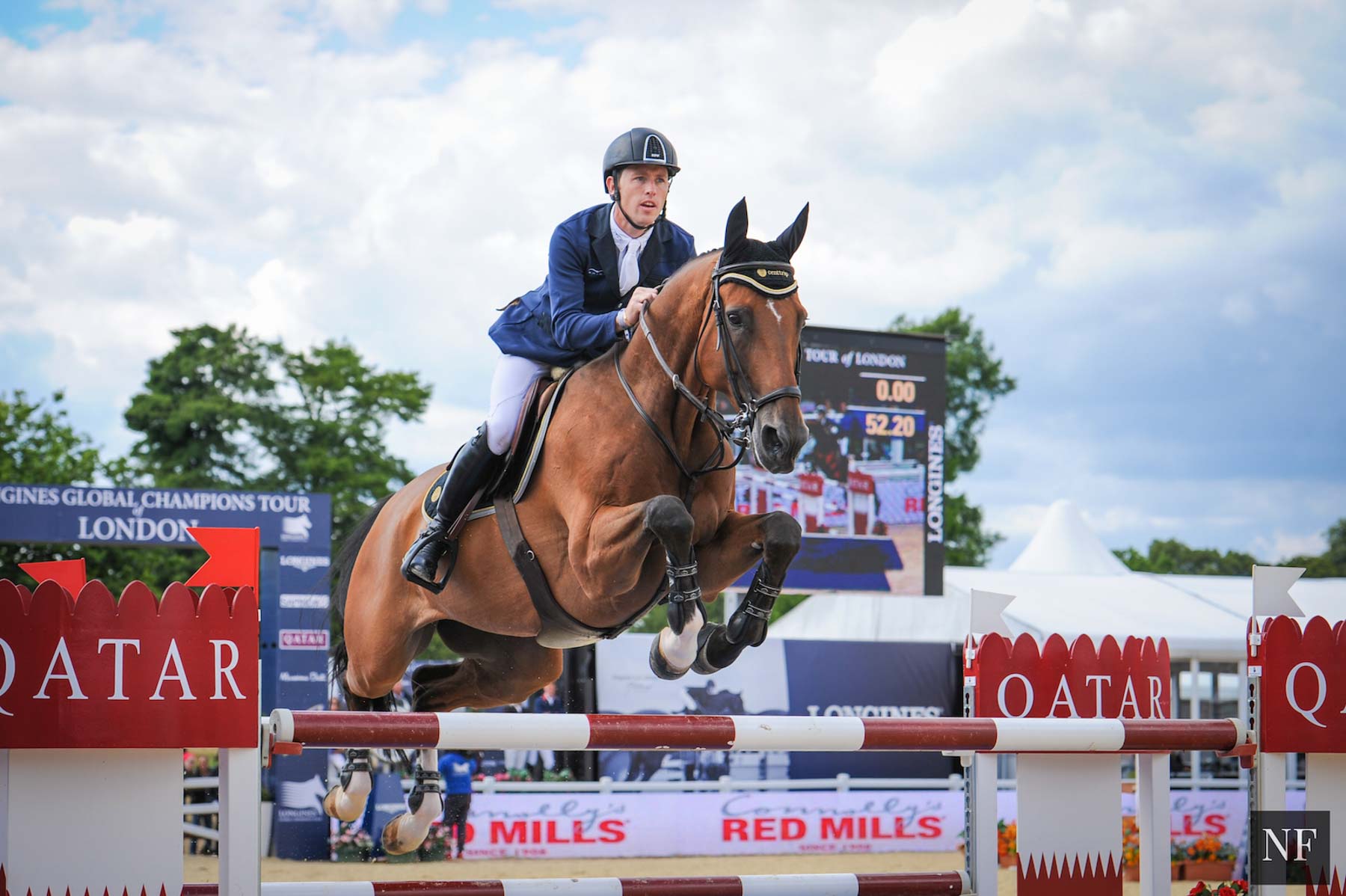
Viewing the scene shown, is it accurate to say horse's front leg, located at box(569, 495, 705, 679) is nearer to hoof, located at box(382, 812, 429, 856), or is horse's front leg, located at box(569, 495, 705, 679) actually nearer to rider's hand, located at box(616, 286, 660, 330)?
rider's hand, located at box(616, 286, 660, 330)

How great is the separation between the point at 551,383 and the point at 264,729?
1.68 m

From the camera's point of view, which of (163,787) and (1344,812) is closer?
(163,787)

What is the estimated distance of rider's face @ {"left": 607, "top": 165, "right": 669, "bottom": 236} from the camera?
3.99m

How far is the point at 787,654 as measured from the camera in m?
14.2

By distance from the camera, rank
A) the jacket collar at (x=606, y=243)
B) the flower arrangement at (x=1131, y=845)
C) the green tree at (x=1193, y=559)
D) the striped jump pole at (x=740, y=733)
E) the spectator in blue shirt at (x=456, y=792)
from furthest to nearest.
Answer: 1. the green tree at (x=1193, y=559)
2. the flower arrangement at (x=1131, y=845)
3. the spectator in blue shirt at (x=456, y=792)
4. the jacket collar at (x=606, y=243)
5. the striped jump pole at (x=740, y=733)

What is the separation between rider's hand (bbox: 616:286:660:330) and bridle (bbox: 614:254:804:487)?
68 mm

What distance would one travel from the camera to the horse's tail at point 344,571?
5.15m

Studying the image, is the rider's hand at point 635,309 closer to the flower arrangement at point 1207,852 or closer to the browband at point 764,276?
the browband at point 764,276

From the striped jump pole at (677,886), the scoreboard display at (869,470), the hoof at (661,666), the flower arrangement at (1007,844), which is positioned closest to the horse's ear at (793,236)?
the hoof at (661,666)

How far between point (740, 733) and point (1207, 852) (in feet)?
30.7

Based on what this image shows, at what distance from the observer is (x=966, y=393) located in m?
34.1

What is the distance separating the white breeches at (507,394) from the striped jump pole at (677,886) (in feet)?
4.61

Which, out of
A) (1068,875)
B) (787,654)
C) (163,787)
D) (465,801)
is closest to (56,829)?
(163,787)

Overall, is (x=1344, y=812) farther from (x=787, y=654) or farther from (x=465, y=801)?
(x=787, y=654)
